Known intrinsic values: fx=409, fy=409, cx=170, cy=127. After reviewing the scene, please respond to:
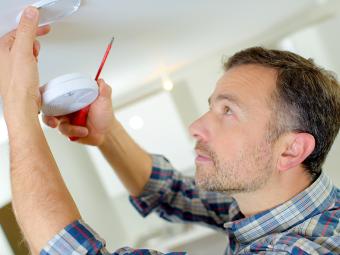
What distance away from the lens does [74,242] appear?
0.66 meters

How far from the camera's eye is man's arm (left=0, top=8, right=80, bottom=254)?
63cm

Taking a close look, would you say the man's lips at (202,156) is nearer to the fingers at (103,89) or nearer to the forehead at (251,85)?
the forehead at (251,85)

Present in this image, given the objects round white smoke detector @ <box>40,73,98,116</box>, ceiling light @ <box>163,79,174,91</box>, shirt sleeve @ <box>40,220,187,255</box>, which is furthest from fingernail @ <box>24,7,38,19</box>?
ceiling light @ <box>163,79,174,91</box>

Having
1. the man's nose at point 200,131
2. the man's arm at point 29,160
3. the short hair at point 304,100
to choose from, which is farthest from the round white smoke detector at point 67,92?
the short hair at point 304,100

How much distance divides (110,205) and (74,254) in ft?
2.50

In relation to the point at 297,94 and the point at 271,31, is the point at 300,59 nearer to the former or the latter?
the point at 297,94

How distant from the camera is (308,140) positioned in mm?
869

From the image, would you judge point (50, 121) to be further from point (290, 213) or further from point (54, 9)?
point (290, 213)

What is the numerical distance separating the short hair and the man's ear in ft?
0.06

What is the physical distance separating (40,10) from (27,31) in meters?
0.04

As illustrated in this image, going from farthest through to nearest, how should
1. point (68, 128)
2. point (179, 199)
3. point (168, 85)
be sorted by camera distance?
point (168, 85), point (179, 199), point (68, 128)

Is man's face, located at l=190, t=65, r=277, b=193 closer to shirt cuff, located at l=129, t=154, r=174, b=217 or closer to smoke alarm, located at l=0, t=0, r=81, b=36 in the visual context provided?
shirt cuff, located at l=129, t=154, r=174, b=217

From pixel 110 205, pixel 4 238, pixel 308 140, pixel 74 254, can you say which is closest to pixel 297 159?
pixel 308 140

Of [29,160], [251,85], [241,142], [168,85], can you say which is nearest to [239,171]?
[241,142]
